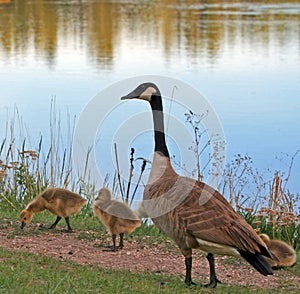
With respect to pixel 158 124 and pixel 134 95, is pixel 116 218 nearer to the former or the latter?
pixel 158 124

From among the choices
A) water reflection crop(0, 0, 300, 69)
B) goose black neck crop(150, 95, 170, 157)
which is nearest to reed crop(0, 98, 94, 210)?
goose black neck crop(150, 95, 170, 157)

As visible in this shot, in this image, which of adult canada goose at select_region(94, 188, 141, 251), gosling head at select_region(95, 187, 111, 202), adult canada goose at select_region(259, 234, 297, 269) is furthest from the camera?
gosling head at select_region(95, 187, 111, 202)

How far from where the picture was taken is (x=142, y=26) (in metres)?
32.8

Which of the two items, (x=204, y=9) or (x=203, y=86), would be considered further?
(x=204, y=9)

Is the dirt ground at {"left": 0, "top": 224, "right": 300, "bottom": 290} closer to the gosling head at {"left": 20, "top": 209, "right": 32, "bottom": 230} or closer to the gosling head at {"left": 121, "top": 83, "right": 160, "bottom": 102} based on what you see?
the gosling head at {"left": 20, "top": 209, "right": 32, "bottom": 230}

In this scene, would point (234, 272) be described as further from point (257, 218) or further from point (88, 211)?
point (88, 211)

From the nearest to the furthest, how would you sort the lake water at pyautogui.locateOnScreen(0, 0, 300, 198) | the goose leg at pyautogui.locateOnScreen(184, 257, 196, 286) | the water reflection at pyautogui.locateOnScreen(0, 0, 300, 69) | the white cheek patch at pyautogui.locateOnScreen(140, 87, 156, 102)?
the goose leg at pyautogui.locateOnScreen(184, 257, 196, 286)
the white cheek patch at pyautogui.locateOnScreen(140, 87, 156, 102)
the lake water at pyautogui.locateOnScreen(0, 0, 300, 198)
the water reflection at pyautogui.locateOnScreen(0, 0, 300, 69)

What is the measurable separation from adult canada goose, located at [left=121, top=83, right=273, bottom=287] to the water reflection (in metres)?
17.7

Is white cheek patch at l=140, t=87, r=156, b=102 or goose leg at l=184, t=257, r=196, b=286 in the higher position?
white cheek patch at l=140, t=87, r=156, b=102

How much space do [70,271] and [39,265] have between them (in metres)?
0.34

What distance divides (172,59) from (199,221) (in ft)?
63.3

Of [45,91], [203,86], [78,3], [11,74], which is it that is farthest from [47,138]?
[78,3]

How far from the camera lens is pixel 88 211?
9.28 metres

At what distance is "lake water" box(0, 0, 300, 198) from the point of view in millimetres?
15695
